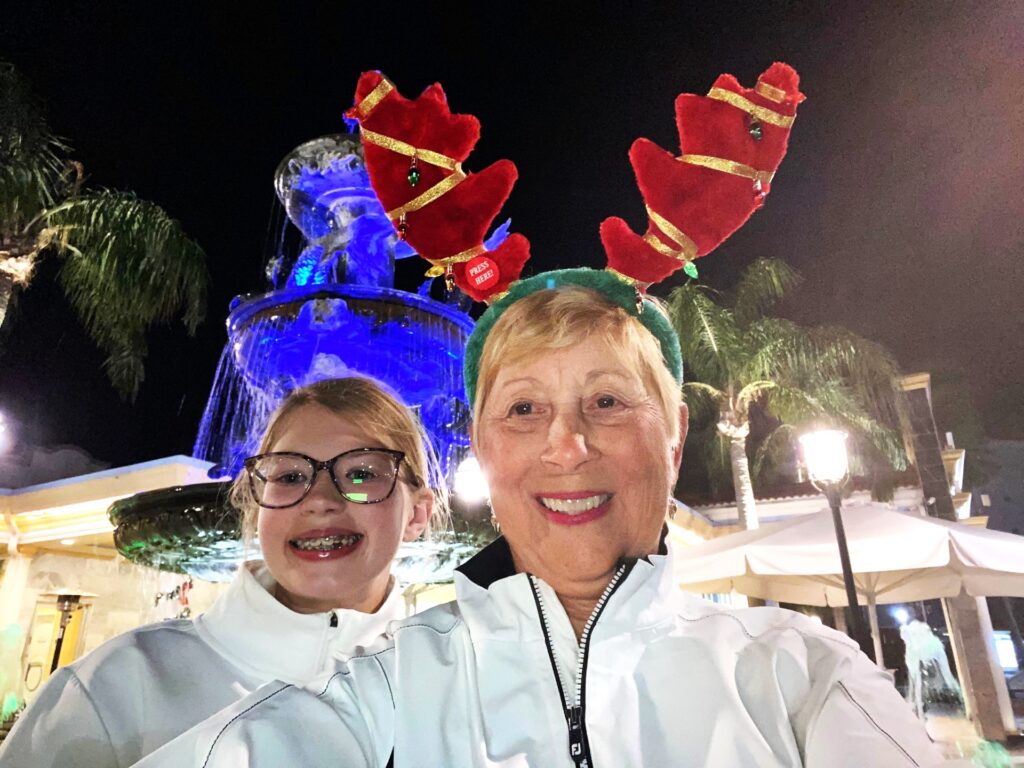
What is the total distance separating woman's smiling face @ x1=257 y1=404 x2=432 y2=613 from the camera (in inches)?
83.0

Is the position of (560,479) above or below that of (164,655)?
above

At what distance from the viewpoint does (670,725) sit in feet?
4.14

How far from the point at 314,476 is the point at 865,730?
5.74ft

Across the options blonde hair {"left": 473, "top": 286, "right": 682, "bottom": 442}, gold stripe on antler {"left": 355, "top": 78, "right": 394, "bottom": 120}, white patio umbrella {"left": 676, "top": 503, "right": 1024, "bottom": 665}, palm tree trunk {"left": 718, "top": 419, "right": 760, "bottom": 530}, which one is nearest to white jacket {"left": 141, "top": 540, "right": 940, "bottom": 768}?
blonde hair {"left": 473, "top": 286, "right": 682, "bottom": 442}

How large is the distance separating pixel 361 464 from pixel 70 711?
1.05 meters

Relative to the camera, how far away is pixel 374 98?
213 centimetres

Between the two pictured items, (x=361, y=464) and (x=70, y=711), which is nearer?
(x=70, y=711)

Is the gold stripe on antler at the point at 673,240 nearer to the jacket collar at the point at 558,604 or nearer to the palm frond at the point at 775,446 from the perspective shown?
the jacket collar at the point at 558,604

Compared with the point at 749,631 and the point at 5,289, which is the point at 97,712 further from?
the point at 5,289

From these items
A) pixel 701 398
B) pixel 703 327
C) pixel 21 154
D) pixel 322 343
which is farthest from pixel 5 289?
pixel 701 398

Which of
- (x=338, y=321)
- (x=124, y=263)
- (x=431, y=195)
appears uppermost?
(x=124, y=263)

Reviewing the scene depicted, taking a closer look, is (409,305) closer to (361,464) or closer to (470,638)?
(361,464)

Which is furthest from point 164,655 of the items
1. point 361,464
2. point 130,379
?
point 130,379

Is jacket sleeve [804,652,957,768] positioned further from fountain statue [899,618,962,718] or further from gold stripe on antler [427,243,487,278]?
fountain statue [899,618,962,718]
